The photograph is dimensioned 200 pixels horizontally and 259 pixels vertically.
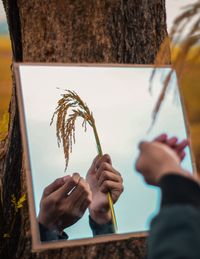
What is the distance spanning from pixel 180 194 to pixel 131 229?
100cm

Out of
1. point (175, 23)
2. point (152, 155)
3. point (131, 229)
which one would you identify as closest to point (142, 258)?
point (131, 229)

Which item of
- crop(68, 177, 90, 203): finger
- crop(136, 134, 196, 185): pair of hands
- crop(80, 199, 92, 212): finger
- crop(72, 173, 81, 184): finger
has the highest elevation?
crop(136, 134, 196, 185): pair of hands

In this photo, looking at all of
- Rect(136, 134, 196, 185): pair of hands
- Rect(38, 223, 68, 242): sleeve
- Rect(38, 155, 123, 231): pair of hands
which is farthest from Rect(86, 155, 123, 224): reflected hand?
Rect(136, 134, 196, 185): pair of hands

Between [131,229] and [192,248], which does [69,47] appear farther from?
[192,248]

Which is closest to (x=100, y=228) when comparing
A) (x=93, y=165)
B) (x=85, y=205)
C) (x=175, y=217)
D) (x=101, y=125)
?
(x=85, y=205)

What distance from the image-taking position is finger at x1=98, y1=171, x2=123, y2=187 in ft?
6.54

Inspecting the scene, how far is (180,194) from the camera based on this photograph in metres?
0.98

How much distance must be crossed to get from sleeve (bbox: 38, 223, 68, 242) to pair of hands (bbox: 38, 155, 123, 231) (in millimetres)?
17

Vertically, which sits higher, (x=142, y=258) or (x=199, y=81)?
(x=199, y=81)

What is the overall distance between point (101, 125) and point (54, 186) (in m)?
0.24

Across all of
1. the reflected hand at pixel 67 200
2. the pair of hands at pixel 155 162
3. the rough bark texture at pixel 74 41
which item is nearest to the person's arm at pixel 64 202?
the reflected hand at pixel 67 200

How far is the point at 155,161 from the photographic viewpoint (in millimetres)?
1088

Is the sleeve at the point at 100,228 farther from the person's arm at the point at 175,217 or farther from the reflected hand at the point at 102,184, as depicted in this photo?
the person's arm at the point at 175,217

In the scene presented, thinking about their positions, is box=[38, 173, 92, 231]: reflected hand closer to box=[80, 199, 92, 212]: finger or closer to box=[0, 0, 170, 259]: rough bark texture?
box=[80, 199, 92, 212]: finger
